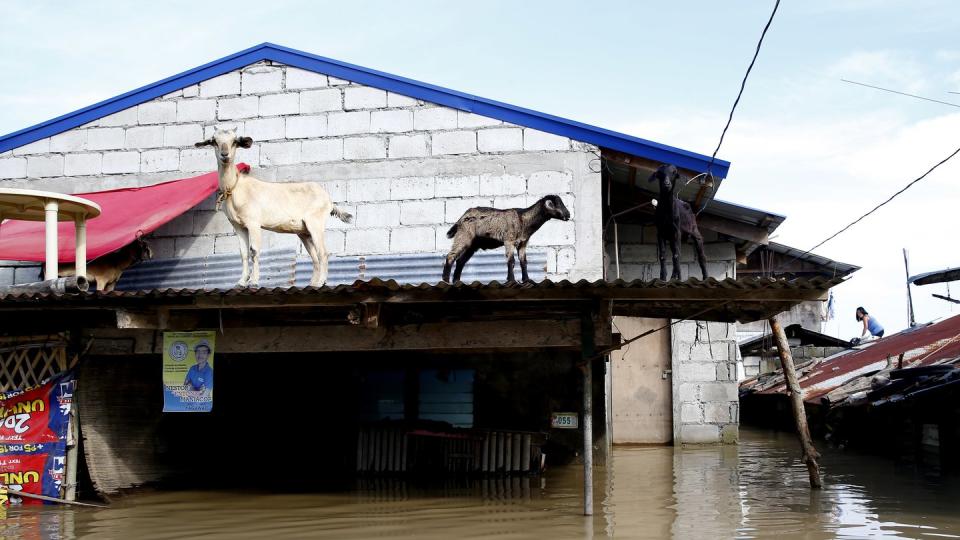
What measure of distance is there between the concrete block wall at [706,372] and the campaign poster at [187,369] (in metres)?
7.78

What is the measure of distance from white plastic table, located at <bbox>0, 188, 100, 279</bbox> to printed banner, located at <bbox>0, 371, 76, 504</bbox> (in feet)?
4.15

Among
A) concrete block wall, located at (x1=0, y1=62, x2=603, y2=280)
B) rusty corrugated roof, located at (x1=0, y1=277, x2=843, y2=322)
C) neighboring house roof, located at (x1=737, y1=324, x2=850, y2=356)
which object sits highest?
concrete block wall, located at (x1=0, y1=62, x2=603, y2=280)

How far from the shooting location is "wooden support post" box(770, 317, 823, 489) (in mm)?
10295

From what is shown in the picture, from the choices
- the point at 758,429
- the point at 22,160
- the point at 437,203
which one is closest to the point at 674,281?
the point at 437,203

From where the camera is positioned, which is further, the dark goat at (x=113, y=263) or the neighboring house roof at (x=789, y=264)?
the neighboring house roof at (x=789, y=264)

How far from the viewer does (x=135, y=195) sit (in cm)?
1289

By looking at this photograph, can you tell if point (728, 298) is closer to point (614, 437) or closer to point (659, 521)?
point (659, 521)

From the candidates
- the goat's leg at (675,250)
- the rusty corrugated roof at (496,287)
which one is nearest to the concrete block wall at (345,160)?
the goat's leg at (675,250)

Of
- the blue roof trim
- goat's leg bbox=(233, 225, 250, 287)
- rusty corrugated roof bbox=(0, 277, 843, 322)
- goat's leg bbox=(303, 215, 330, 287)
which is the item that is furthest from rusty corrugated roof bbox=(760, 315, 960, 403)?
goat's leg bbox=(233, 225, 250, 287)

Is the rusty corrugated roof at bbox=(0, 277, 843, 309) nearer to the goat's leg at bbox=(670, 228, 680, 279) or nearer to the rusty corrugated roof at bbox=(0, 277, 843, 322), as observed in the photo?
the rusty corrugated roof at bbox=(0, 277, 843, 322)

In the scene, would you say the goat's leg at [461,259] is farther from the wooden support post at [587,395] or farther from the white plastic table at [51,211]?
the white plastic table at [51,211]

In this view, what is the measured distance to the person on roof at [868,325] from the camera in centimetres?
2319

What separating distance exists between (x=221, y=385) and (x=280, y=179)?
2981 mm

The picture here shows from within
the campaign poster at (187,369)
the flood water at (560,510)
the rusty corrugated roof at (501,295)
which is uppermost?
the rusty corrugated roof at (501,295)
